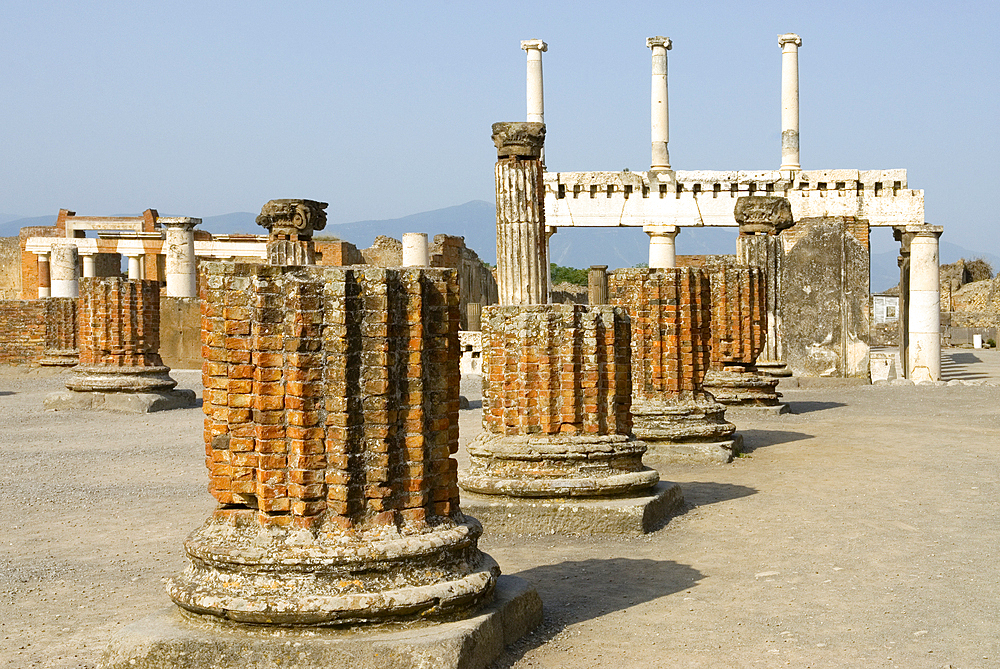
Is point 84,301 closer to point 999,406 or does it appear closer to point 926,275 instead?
point 999,406

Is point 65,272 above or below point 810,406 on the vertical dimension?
above

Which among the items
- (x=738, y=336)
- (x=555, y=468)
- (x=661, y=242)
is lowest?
(x=555, y=468)

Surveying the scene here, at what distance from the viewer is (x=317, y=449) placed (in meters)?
4.28

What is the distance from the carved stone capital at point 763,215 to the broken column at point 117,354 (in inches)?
353

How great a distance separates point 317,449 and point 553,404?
3.25 m

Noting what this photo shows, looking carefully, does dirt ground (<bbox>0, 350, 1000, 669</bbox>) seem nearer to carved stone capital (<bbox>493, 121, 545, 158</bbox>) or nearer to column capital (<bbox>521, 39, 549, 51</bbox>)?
carved stone capital (<bbox>493, 121, 545, 158</bbox>)

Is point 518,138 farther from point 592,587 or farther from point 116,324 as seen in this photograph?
point 116,324

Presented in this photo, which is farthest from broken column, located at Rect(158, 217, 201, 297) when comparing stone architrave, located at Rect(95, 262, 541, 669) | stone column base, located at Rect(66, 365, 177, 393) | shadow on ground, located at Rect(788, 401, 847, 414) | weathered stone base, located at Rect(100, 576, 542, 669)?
weathered stone base, located at Rect(100, 576, 542, 669)

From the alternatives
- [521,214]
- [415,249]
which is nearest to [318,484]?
[521,214]

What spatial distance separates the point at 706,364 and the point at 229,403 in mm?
6964

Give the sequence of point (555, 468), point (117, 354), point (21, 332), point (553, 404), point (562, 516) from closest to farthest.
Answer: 1. point (562, 516)
2. point (555, 468)
3. point (553, 404)
4. point (117, 354)
5. point (21, 332)

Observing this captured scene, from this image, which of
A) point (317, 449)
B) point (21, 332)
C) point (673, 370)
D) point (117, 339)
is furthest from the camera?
point (21, 332)

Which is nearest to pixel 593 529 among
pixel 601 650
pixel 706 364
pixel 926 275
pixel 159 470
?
pixel 601 650

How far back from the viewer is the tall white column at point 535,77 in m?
25.6
